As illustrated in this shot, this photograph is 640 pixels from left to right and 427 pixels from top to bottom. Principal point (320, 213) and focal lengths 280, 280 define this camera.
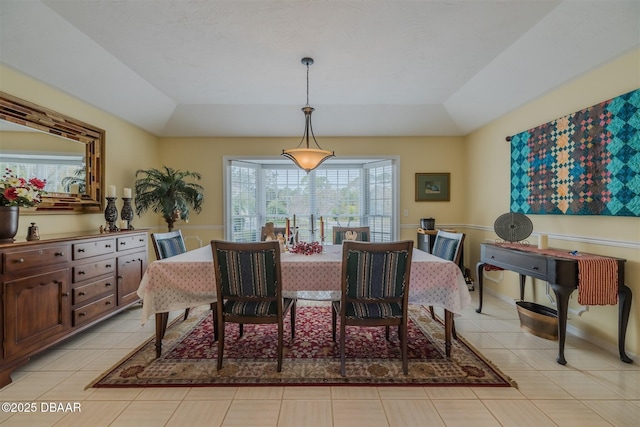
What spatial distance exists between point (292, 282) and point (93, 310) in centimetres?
195

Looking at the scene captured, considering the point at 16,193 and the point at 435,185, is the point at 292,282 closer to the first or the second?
the point at 16,193

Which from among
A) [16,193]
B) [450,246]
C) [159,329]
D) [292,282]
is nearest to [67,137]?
[16,193]

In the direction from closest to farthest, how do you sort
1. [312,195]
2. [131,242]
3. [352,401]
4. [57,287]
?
[352,401], [57,287], [131,242], [312,195]

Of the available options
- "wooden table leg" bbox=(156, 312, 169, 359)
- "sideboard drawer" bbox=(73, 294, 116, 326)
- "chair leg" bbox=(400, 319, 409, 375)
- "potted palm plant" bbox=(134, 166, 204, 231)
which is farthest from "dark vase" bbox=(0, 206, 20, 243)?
"chair leg" bbox=(400, 319, 409, 375)

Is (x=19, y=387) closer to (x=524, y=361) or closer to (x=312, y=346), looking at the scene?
(x=312, y=346)

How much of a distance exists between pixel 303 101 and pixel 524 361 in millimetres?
3675

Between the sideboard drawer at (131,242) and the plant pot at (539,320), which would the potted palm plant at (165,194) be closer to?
the sideboard drawer at (131,242)

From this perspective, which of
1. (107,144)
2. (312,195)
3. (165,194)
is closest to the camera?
(107,144)

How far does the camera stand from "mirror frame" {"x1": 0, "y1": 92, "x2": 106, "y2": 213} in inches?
93.8

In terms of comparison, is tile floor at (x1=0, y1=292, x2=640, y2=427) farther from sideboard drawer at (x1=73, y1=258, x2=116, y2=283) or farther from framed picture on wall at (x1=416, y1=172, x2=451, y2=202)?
framed picture on wall at (x1=416, y1=172, x2=451, y2=202)

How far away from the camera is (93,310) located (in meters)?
2.56

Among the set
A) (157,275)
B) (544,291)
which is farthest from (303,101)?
(544,291)

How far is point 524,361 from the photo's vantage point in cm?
215

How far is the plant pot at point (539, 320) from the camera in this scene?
2.43 metres
